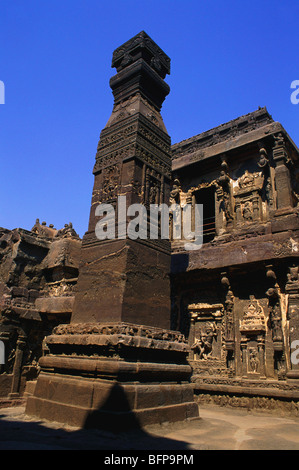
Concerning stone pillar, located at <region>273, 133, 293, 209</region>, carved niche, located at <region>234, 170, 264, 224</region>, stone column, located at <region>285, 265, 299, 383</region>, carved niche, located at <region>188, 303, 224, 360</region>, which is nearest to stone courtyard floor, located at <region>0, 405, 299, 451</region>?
stone column, located at <region>285, 265, 299, 383</region>

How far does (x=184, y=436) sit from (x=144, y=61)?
553 cm

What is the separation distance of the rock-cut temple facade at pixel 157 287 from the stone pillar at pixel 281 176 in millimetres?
31

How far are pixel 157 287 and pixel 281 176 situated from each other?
20.2 ft

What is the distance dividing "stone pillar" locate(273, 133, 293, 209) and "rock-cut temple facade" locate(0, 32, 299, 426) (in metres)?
0.03

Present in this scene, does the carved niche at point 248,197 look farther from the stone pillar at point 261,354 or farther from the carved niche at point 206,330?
the stone pillar at point 261,354

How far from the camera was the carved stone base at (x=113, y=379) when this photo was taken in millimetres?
3432

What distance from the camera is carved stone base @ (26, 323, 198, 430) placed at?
3.43 metres

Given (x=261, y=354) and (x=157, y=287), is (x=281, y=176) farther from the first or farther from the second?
(x=157, y=287)

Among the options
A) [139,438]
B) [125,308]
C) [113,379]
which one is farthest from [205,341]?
[139,438]

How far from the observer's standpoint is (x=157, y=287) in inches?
187

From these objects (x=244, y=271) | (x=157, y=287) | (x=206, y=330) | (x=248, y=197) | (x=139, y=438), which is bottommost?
(x=139, y=438)

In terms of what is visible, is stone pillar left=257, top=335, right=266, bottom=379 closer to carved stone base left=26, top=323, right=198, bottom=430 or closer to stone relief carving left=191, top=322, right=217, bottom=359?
stone relief carving left=191, top=322, right=217, bottom=359

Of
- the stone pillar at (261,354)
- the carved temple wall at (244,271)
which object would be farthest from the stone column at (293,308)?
the stone pillar at (261,354)
